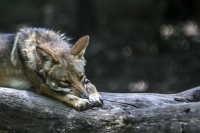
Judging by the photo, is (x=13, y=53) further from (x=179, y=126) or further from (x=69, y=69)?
(x=179, y=126)

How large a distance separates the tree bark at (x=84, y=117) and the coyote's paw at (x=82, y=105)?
58 millimetres

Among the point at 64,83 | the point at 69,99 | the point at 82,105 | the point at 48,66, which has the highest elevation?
the point at 48,66

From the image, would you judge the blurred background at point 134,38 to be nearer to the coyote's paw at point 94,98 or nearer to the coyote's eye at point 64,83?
the coyote's paw at point 94,98

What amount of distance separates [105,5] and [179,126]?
12.9 m

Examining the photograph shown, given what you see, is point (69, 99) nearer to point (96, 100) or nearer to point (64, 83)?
point (64, 83)

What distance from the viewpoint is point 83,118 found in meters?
5.27

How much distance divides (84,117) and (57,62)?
92 cm

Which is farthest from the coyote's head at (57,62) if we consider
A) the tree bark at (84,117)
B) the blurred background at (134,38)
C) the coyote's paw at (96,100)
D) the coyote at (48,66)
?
the blurred background at (134,38)

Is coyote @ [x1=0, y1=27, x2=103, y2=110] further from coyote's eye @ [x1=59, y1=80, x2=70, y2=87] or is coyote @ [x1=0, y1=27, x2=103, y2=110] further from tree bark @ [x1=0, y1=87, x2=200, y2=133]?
tree bark @ [x1=0, y1=87, x2=200, y2=133]

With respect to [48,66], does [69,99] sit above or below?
below

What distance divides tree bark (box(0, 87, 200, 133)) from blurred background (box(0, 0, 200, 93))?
20.7 ft

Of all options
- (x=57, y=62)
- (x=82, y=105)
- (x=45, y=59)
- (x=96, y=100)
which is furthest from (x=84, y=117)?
(x=45, y=59)

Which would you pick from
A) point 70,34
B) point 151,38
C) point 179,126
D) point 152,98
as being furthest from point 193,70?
point 179,126

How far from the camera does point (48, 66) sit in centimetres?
577
